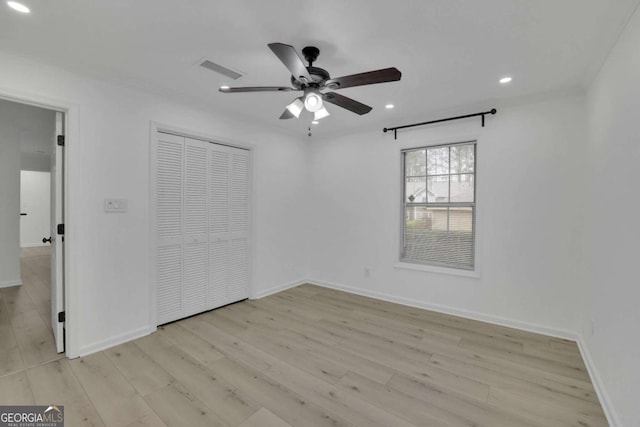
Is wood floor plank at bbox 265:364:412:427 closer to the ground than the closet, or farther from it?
closer to the ground

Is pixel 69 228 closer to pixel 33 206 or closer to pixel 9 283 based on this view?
pixel 9 283

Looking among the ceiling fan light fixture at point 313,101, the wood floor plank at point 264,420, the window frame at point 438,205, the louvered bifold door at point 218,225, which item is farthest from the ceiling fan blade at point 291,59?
the window frame at point 438,205

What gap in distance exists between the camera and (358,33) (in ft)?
6.44

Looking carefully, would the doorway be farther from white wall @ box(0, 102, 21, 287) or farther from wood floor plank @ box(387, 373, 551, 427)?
wood floor plank @ box(387, 373, 551, 427)

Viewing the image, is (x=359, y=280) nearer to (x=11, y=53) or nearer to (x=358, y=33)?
(x=358, y=33)

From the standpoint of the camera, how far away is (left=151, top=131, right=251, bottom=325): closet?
3117 mm

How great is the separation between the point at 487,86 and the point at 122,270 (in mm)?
4010

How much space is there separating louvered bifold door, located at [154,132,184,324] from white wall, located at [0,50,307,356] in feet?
0.46

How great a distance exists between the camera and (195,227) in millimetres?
3414

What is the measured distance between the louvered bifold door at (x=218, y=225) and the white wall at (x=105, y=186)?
45 cm

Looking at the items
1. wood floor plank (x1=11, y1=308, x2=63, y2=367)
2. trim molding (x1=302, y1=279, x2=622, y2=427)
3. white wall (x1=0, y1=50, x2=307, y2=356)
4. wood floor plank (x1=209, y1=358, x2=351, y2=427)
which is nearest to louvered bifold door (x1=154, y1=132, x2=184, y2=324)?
white wall (x1=0, y1=50, x2=307, y2=356)

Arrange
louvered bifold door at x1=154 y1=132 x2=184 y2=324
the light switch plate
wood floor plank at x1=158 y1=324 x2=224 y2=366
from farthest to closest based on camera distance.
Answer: louvered bifold door at x1=154 y1=132 x2=184 y2=324, the light switch plate, wood floor plank at x1=158 y1=324 x2=224 y2=366

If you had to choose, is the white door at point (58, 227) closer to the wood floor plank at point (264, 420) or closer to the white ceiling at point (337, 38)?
the white ceiling at point (337, 38)

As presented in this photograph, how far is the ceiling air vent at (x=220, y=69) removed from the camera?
2.39 m
